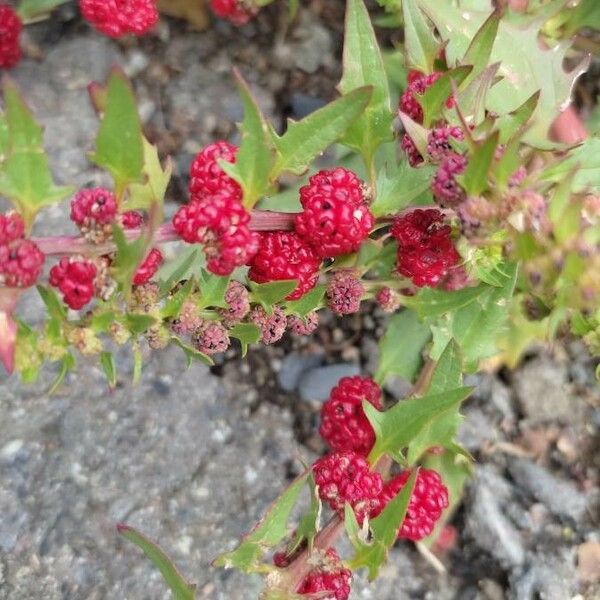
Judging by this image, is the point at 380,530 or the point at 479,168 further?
the point at 380,530

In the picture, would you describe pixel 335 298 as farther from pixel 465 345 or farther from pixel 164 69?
pixel 164 69

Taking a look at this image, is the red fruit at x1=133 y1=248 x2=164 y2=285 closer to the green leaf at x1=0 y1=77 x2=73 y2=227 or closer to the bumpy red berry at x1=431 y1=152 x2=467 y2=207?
the green leaf at x1=0 y1=77 x2=73 y2=227

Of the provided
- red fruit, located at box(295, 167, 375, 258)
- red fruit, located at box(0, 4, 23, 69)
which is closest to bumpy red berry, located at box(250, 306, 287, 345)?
red fruit, located at box(295, 167, 375, 258)

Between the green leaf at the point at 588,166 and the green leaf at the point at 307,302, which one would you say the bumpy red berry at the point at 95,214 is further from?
the green leaf at the point at 588,166

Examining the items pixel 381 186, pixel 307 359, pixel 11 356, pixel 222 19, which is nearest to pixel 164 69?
pixel 222 19

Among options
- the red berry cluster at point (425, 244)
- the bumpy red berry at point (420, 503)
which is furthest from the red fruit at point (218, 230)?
the bumpy red berry at point (420, 503)

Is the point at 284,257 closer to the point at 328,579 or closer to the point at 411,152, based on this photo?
the point at 411,152

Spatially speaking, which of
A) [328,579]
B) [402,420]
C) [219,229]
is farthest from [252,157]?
[328,579]

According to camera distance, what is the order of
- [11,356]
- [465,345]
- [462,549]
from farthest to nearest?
[462,549] → [465,345] → [11,356]
